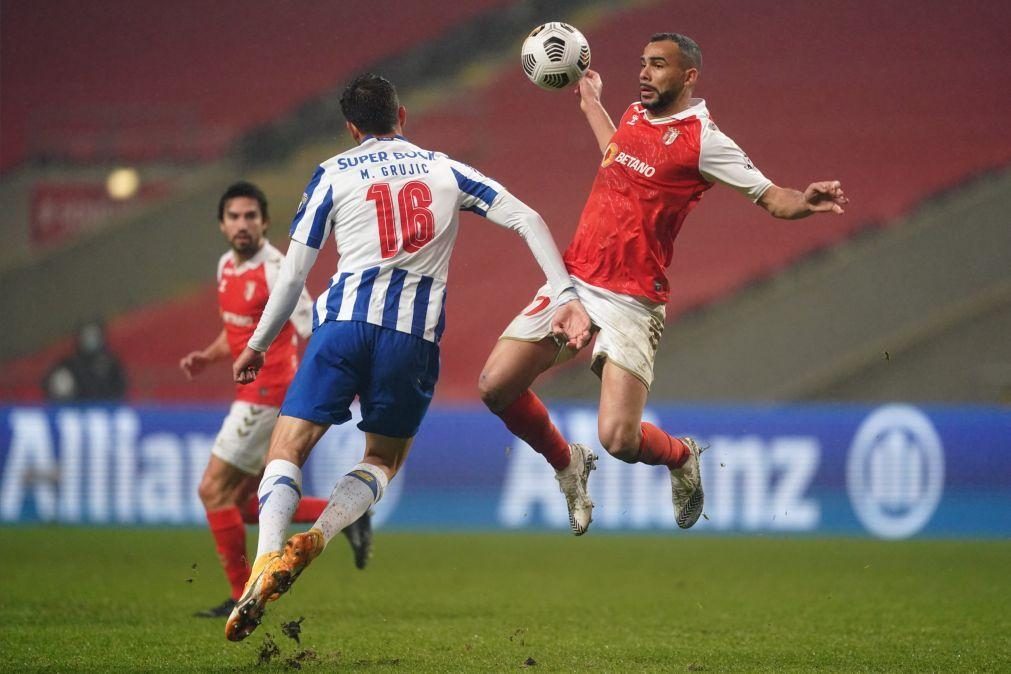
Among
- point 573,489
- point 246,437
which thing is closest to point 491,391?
point 573,489

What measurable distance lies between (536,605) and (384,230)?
3352mm

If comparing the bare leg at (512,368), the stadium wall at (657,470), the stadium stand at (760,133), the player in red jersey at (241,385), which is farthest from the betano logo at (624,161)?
the stadium stand at (760,133)

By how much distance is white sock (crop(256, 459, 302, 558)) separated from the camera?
562cm

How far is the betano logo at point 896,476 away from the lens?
12805mm

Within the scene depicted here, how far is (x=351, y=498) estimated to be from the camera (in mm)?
5844

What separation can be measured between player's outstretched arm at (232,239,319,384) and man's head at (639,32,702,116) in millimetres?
1800

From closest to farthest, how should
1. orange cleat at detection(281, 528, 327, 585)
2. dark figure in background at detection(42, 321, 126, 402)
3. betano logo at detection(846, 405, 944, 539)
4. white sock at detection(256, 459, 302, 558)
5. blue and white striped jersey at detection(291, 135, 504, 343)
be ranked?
orange cleat at detection(281, 528, 327, 585), white sock at detection(256, 459, 302, 558), blue and white striped jersey at detection(291, 135, 504, 343), betano logo at detection(846, 405, 944, 539), dark figure in background at detection(42, 321, 126, 402)

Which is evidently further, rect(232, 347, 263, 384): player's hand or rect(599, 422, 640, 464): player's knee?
rect(599, 422, 640, 464): player's knee

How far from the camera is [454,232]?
6059 mm

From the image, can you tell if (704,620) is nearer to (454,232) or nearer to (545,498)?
(454,232)

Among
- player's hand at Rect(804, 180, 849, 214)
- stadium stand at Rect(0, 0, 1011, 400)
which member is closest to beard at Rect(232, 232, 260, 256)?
player's hand at Rect(804, 180, 849, 214)

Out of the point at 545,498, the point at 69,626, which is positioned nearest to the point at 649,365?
the point at 69,626

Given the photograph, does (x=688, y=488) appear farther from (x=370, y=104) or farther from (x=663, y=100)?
(x=370, y=104)

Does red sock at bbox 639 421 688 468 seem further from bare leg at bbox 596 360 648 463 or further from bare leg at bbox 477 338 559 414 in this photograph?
bare leg at bbox 477 338 559 414
